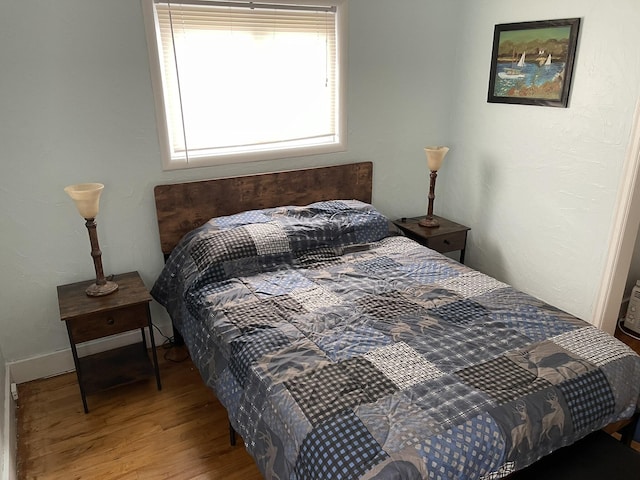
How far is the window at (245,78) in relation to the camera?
8.30ft

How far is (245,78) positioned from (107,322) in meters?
1.55

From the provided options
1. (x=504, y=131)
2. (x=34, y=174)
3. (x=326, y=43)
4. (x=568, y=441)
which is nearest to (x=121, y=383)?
(x=34, y=174)

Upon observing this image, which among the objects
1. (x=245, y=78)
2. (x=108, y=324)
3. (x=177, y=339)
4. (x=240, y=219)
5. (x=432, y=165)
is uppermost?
(x=245, y=78)

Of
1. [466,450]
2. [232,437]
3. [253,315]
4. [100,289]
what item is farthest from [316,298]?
[100,289]

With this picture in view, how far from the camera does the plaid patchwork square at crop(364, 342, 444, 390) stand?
1629mm

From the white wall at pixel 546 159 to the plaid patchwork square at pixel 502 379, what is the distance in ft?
4.60

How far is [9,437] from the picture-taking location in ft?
6.61

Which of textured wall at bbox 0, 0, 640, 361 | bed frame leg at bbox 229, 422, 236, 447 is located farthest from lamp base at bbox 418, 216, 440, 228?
bed frame leg at bbox 229, 422, 236, 447

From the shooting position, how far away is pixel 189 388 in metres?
2.53

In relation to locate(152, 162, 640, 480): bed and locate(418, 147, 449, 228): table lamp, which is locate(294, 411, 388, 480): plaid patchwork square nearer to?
locate(152, 162, 640, 480): bed

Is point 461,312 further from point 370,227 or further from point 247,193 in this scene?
point 247,193

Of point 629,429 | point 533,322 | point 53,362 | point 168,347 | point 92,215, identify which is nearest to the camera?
point 629,429

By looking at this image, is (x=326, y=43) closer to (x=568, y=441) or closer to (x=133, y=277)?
(x=133, y=277)

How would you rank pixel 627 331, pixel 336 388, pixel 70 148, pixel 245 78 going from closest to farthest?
pixel 336 388 → pixel 70 148 → pixel 245 78 → pixel 627 331
